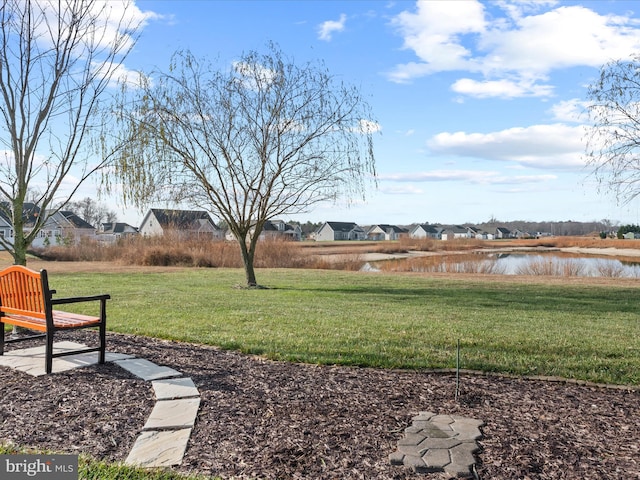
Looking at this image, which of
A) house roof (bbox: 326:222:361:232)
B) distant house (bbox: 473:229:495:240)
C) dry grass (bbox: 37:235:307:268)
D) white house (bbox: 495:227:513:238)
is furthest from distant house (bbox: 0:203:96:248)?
white house (bbox: 495:227:513:238)

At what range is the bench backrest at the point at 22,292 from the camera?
5207mm

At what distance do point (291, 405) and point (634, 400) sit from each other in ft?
9.26

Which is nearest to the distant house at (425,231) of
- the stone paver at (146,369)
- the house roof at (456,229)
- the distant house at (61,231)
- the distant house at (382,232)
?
the distant house at (382,232)

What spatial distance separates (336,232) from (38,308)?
9277 centimetres

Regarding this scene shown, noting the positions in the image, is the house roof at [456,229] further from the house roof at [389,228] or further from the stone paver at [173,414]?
the stone paver at [173,414]

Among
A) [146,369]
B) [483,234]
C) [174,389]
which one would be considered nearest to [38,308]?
[146,369]

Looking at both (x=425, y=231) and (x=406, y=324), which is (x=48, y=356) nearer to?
(x=406, y=324)

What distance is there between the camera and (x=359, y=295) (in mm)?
12992

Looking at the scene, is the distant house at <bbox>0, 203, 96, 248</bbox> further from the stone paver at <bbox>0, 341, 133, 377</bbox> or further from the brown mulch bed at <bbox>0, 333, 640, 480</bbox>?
the brown mulch bed at <bbox>0, 333, 640, 480</bbox>

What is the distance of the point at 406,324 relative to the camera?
26.3ft

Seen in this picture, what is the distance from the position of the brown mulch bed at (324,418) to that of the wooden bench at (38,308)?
1.21 feet

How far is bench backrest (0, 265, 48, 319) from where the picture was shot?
17.1 feet

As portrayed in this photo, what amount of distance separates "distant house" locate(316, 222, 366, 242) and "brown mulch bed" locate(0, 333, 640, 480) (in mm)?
91711

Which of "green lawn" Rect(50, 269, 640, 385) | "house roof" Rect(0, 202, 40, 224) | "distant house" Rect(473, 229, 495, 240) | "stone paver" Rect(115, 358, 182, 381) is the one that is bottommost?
"green lawn" Rect(50, 269, 640, 385)
